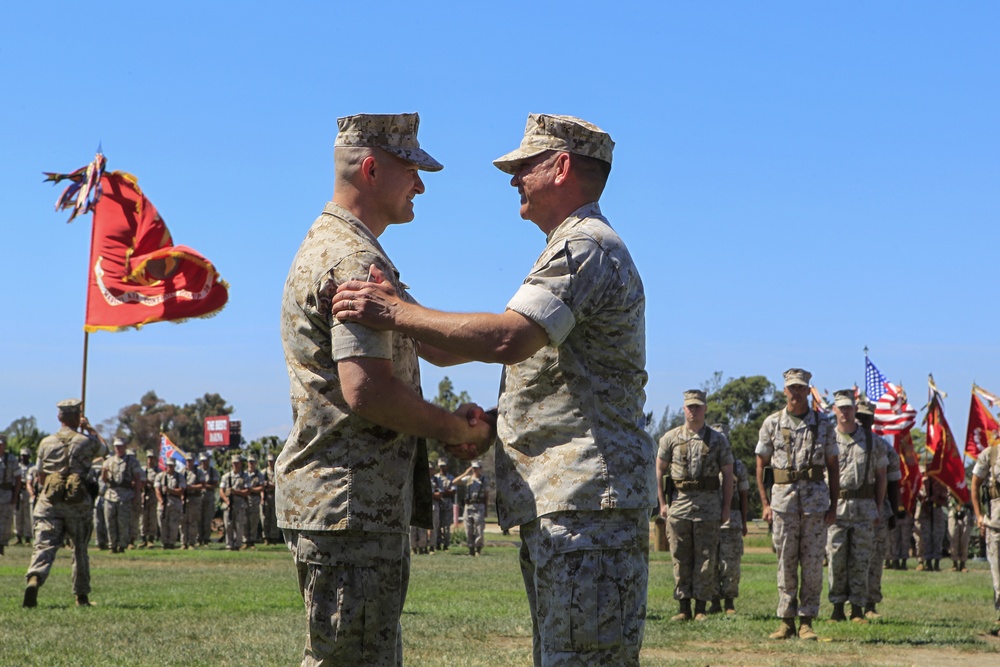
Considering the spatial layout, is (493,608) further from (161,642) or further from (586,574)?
(586,574)

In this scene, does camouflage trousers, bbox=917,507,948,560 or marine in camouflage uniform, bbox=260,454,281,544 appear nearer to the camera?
camouflage trousers, bbox=917,507,948,560

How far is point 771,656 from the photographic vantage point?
32.4ft

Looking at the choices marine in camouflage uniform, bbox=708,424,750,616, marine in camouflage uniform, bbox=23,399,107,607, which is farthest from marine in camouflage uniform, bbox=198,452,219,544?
marine in camouflage uniform, bbox=708,424,750,616

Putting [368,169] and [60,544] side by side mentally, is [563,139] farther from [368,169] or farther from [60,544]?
[60,544]

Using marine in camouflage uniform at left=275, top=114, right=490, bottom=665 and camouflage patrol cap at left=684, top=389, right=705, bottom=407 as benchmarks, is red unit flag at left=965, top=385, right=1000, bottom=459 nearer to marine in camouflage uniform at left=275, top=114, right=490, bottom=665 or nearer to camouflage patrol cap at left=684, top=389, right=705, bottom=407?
camouflage patrol cap at left=684, top=389, right=705, bottom=407

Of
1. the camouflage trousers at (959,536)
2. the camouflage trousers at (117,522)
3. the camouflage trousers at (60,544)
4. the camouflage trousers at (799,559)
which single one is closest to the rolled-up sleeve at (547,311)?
the camouflage trousers at (799,559)

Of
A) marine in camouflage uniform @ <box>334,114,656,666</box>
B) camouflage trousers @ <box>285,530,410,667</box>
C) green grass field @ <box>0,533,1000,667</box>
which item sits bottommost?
green grass field @ <box>0,533,1000,667</box>

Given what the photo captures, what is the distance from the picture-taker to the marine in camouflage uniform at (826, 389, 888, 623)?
12883 mm

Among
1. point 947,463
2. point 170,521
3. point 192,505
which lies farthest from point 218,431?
point 947,463

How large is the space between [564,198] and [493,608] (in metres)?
9.73

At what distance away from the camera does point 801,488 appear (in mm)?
11609

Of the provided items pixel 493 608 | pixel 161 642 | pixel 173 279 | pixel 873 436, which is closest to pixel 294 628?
pixel 161 642

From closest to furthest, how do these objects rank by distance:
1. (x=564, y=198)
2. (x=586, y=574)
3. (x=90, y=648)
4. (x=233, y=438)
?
1. (x=586, y=574)
2. (x=564, y=198)
3. (x=90, y=648)
4. (x=233, y=438)

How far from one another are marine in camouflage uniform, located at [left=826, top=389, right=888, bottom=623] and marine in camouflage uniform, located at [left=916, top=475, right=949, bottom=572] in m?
15.0
